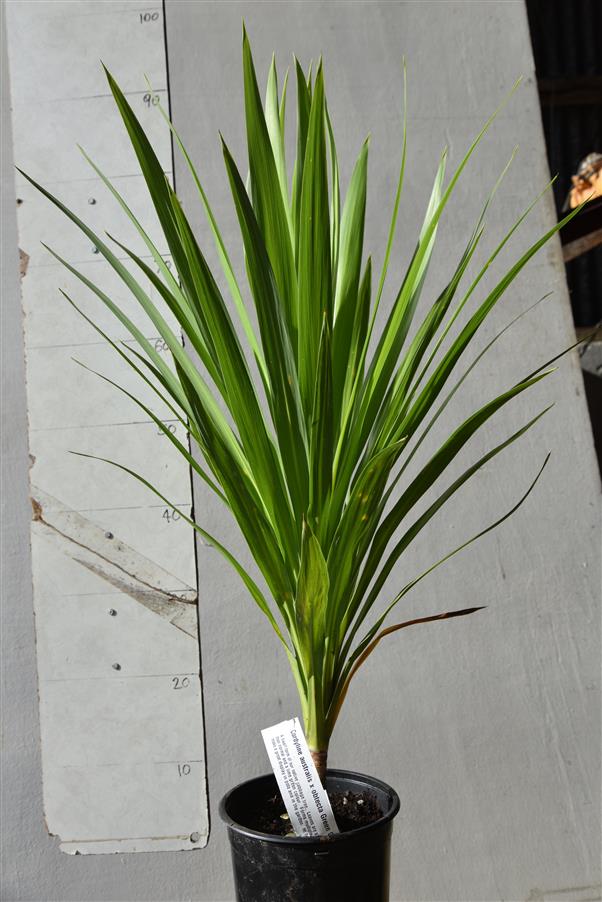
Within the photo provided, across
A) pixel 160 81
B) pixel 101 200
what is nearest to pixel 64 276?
pixel 101 200

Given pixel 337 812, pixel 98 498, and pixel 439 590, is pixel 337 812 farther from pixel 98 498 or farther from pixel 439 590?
pixel 98 498

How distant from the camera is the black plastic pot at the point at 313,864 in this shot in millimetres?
810

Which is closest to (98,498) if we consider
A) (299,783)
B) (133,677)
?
(133,677)

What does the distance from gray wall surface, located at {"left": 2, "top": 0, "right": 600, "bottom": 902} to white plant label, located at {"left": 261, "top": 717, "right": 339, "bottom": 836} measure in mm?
541

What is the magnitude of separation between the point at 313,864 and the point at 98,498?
811mm

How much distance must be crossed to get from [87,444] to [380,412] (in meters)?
0.72

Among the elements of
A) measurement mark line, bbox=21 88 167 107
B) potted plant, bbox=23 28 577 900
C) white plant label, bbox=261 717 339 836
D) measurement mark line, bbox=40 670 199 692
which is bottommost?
white plant label, bbox=261 717 339 836

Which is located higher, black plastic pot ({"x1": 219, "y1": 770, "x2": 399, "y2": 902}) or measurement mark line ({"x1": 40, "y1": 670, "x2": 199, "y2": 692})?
measurement mark line ({"x1": 40, "y1": 670, "x2": 199, "y2": 692})

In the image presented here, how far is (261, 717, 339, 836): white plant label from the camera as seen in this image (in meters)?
0.85

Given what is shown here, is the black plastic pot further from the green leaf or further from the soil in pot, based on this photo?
the green leaf

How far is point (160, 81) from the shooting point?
60.5 inches

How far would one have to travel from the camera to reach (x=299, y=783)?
87 cm

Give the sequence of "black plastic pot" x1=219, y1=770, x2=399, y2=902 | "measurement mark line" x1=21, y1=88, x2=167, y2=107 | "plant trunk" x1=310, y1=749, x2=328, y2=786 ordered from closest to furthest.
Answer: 1. "black plastic pot" x1=219, y1=770, x2=399, y2=902
2. "plant trunk" x1=310, y1=749, x2=328, y2=786
3. "measurement mark line" x1=21, y1=88, x2=167, y2=107

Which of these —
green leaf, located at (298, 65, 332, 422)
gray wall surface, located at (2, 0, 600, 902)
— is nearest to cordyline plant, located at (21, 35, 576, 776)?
green leaf, located at (298, 65, 332, 422)
